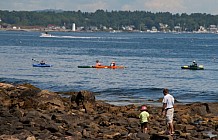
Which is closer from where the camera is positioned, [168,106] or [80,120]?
[168,106]

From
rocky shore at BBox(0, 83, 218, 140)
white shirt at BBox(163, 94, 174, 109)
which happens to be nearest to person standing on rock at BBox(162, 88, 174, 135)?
white shirt at BBox(163, 94, 174, 109)

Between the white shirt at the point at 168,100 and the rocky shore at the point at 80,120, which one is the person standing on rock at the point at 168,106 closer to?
the white shirt at the point at 168,100

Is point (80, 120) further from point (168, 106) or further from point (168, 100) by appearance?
point (168, 100)

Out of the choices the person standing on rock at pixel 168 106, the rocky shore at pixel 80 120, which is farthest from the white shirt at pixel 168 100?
the rocky shore at pixel 80 120

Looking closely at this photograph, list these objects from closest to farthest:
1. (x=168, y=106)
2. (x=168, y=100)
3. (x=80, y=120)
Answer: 1. (x=168, y=100)
2. (x=168, y=106)
3. (x=80, y=120)

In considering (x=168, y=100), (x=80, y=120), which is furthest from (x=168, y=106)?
(x=80, y=120)

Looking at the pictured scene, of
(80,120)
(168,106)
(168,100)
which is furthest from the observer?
(80,120)

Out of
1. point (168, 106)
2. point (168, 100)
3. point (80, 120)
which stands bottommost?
point (80, 120)

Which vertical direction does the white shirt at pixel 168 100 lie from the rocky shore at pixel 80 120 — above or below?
above

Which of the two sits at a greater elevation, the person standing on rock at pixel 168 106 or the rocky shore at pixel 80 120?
the person standing on rock at pixel 168 106

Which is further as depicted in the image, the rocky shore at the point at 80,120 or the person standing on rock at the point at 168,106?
the person standing on rock at the point at 168,106

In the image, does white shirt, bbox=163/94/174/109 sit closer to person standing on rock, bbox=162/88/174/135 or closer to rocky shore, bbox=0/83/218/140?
person standing on rock, bbox=162/88/174/135

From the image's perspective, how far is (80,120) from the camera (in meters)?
28.2

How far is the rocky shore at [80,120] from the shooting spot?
2477 centimetres
